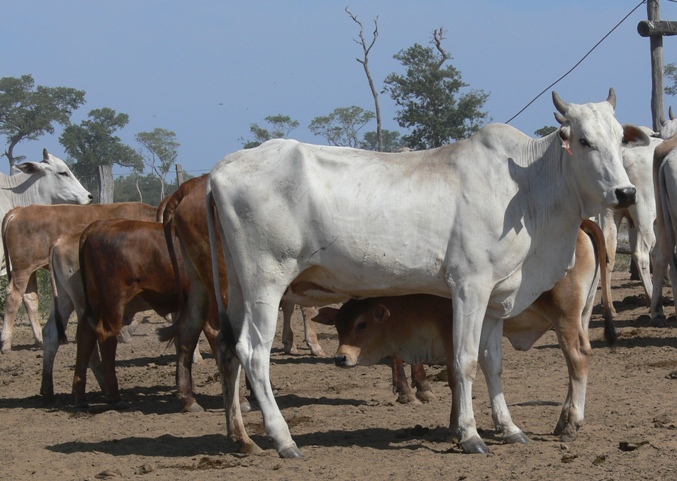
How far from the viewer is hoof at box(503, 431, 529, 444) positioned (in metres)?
7.25

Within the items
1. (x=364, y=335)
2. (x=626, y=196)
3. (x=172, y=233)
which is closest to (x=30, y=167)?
(x=172, y=233)

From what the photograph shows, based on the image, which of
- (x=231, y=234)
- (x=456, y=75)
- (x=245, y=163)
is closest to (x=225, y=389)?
(x=231, y=234)

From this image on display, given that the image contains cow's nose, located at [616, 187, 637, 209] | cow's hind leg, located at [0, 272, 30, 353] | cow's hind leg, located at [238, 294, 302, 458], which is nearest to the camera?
cow's nose, located at [616, 187, 637, 209]

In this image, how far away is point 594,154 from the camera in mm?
6949

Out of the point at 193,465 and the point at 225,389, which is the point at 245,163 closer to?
the point at 225,389

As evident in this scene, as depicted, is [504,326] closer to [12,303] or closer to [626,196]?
[626,196]

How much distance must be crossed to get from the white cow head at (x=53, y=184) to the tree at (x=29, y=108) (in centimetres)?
3949

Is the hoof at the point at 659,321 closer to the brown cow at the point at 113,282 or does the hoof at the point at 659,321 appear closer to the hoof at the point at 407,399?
the hoof at the point at 407,399

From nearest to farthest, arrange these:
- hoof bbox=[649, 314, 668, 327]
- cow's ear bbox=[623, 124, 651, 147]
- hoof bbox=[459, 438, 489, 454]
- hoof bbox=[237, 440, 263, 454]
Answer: hoof bbox=[459, 438, 489, 454], hoof bbox=[237, 440, 263, 454], cow's ear bbox=[623, 124, 651, 147], hoof bbox=[649, 314, 668, 327]

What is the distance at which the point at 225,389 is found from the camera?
7.44 m

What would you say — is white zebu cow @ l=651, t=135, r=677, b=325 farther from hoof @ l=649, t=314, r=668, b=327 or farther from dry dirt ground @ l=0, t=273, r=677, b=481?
dry dirt ground @ l=0, t=273, r=677, b=481

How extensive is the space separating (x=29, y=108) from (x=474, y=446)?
54706mm

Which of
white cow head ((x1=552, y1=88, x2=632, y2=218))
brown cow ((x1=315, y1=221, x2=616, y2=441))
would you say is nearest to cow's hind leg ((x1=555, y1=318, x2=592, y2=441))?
brown cow ((x1=315, y1=221, x2=616, y2=441))

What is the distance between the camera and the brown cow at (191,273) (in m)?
8.64
